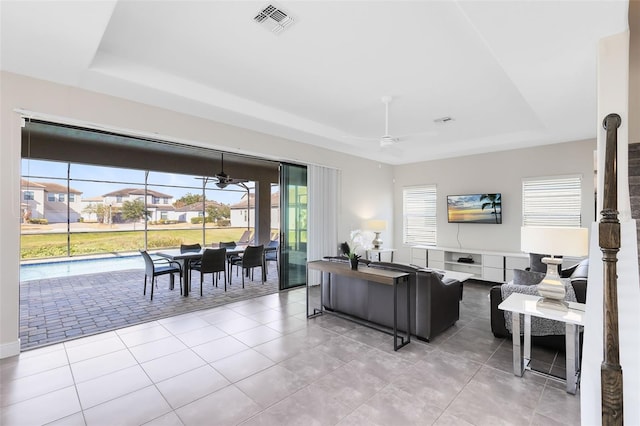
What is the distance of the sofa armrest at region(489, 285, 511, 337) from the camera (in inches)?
134

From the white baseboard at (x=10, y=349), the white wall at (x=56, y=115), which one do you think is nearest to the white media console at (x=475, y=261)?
the white wall at (x=56, y=115)

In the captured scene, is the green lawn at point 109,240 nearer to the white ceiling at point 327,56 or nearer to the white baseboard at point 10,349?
→ the white baseboard at point 10,349

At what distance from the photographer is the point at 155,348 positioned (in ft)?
10.5

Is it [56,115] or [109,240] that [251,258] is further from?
[109,240]

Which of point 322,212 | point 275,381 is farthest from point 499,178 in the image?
point 275,381

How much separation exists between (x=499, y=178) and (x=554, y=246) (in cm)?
436

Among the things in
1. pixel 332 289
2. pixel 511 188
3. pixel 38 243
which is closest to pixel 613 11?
pixel 332 289

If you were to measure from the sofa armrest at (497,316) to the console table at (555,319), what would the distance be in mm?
424

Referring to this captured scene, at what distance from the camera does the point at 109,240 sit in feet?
29.4

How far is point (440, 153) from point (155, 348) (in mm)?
6409

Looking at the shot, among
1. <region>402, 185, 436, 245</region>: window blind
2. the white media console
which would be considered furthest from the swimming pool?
the white media console

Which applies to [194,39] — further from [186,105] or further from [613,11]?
[613,11]

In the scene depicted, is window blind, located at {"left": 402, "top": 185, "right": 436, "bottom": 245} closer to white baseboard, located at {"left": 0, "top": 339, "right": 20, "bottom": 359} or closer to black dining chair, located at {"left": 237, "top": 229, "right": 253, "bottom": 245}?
black dining chair, located at {"left": 237, "top": 229, "right": 253, "bottom": 245}

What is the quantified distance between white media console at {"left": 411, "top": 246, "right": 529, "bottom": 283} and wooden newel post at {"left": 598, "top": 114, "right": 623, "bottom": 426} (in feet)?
15.6
